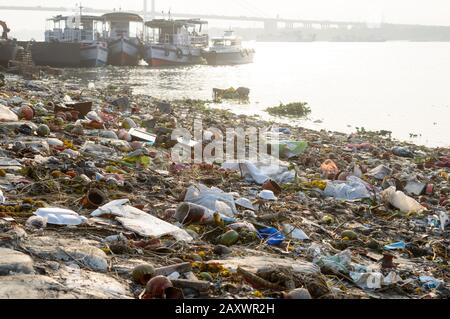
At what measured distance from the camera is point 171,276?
9.57 feet

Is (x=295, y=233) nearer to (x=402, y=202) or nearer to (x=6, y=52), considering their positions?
(x=402, y=202)

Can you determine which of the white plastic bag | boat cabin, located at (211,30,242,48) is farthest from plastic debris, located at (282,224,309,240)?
boat cabin, located at (211,30,242,48)

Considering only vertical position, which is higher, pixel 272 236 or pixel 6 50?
pixel 6 50

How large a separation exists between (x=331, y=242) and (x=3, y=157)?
311cm

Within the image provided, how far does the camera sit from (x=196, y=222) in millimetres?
4039

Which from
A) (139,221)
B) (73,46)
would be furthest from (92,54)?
(139,221)

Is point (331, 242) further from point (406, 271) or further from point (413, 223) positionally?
point (413, 223)

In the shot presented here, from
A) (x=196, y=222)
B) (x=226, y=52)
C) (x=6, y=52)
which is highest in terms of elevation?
(x=226, y=52)

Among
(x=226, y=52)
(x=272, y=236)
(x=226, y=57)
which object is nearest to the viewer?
(x=272, y=236)

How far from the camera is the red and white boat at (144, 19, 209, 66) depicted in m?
35.5

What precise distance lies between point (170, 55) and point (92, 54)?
286 inches

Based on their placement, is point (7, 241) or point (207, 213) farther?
point (207, 213)

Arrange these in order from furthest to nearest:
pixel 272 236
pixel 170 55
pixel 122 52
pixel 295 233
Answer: pixel 170 55, pixel 122 52, pixel 295 233, pixel 272 236

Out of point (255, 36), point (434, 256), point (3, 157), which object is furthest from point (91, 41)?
point (255, 36)
